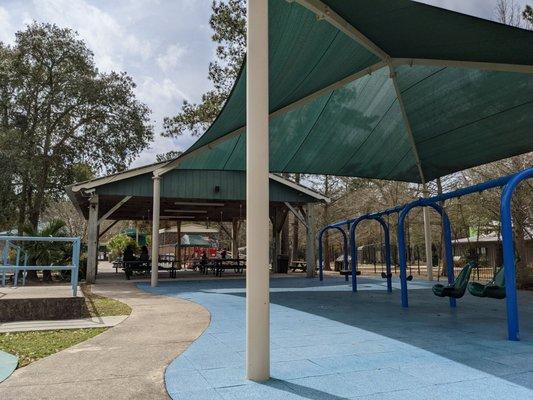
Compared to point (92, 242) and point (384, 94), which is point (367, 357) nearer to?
point (384, 94)

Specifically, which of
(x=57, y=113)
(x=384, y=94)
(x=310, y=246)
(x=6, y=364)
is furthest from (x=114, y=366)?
(x=57, y=113)

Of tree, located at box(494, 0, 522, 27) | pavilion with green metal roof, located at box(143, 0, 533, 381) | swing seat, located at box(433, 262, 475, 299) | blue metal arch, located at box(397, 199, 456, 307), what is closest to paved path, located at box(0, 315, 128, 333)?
pavilion with green metal roof, located at box(143, 0, 533, 381)

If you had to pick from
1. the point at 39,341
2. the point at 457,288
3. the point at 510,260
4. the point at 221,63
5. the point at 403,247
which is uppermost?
the point at 221,63

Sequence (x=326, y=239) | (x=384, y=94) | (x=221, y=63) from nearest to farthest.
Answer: (x=384, y=94) → (x=221, y=63) → (x=326, y=239)

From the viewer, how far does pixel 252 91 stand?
3680mm

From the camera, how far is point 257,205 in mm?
3535

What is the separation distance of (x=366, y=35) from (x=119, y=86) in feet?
51.2

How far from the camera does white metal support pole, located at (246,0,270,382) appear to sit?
3.46 metres

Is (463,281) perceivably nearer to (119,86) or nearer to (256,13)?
(256,13)

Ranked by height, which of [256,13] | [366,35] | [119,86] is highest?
[119,86]

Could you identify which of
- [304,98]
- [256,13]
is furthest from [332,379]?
[304,98]

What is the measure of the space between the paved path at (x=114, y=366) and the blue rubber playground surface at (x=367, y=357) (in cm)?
19

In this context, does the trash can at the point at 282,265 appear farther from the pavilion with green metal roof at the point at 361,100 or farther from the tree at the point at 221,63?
the tree at the point at 221,63

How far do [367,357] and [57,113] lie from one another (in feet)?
62.7
